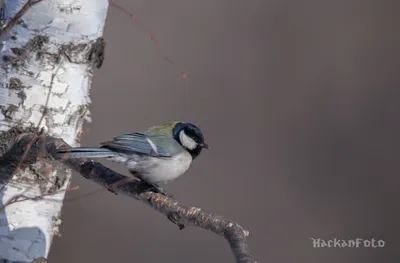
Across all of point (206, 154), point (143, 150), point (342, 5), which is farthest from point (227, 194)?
point (143, 150)

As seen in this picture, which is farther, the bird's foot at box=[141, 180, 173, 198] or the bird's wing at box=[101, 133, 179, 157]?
the bird's wing at box=[101, 133, 179, 157]

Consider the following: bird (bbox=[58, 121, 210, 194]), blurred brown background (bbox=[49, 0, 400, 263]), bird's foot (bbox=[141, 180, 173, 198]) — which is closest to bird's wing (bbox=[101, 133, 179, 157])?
bird (bbox=[58, 121, 210, 194])

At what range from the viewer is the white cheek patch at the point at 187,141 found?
92.7 inches

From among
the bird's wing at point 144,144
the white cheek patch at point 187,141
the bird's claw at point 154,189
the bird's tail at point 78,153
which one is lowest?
the bird's claw at point 154,189

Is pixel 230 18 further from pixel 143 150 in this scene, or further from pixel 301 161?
pixel 143 150

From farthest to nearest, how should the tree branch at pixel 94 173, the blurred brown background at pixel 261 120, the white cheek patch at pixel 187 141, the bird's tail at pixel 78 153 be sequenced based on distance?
1. the blurred brown background at pixel 261 120
2. the white cheek patch at pixel 187 141
3. the bird's tail at pixel 78 153
4. the tree branch at pixel 94 173

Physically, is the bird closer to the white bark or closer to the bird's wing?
the bird's wing

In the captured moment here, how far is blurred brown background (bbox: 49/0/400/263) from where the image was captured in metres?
4.65

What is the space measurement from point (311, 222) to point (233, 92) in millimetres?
1169

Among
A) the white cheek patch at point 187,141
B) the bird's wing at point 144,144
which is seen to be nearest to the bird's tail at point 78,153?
the bird's wing at point 144,144

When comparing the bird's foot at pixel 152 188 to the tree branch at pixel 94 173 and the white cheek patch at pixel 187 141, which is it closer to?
the tree branch at pixel 94 173

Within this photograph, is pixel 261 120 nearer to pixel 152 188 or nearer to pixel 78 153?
pixel 152 188

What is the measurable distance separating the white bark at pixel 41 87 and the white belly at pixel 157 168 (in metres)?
0.23

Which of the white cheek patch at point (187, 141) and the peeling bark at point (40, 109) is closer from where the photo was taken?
the peeling bark at point (40, 109)
